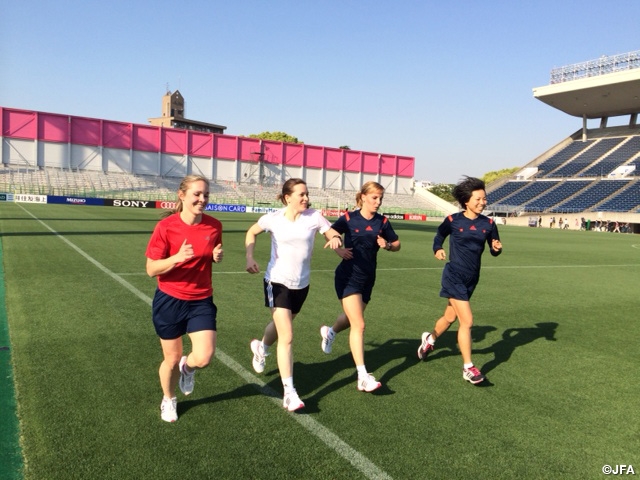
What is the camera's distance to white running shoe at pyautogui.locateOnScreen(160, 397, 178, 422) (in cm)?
378

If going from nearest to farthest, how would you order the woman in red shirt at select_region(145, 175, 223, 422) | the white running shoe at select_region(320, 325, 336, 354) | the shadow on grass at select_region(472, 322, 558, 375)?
the woman in red shirt at select_region(145, 175, 223, 422) < the white running shoe at select_region(320, 325, 336, 354) < the shadow on grass at select_region(472, 322, 558, 375)

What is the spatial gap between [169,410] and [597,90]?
70742 mm

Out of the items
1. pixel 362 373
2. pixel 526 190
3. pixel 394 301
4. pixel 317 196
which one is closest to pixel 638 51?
pixel 526 190

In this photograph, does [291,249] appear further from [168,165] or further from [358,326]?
[168,165]

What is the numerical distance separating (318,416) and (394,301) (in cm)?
523

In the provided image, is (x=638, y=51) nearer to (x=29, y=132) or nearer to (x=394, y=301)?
(x=394, y=301)

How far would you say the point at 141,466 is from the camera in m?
3.13

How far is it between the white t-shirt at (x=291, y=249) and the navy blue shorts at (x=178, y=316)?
0.73 m

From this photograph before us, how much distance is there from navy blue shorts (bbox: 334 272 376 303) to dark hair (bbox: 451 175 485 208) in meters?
1.44

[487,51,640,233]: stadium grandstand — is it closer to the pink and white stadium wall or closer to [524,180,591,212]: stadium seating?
[524,180,591,212]: stadium seating

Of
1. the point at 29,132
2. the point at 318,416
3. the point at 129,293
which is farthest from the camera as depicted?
the point at 29,132

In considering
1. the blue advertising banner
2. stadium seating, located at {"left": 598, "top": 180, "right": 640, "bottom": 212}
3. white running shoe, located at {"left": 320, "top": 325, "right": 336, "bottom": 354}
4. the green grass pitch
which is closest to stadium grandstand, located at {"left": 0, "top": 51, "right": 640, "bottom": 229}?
stadium seating, located at {"left": 598, "top": 180, "right": 640, "bottom": 212}

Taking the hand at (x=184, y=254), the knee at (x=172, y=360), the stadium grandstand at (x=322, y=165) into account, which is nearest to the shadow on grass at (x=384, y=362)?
the knee at (x=172, y=360)

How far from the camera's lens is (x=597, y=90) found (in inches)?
2440
